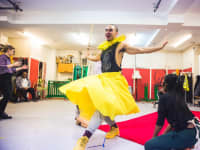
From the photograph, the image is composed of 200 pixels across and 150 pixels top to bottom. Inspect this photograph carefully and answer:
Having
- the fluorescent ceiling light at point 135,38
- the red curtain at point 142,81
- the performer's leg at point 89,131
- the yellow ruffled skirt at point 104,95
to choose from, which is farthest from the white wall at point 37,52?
the performer's leg at point 89,131

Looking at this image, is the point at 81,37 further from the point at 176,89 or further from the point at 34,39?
the point at 176,89

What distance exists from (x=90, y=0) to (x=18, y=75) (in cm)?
485

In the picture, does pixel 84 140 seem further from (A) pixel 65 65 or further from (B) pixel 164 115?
(A) pixel 65 65

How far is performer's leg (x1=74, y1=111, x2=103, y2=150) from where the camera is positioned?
57.2 inches

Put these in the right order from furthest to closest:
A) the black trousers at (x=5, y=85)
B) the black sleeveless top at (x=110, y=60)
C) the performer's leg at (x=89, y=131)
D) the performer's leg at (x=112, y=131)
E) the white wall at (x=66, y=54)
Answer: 1. the white wall at (x=66, y=54)
2. the black trousers at (x=5, y=85)
3. the performer's leg at (x=112, y=131)
4. the black sleeveless top at (x=110, y=60)
5. the performer's leg at (x=89, y=131)

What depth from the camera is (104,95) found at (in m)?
1.38

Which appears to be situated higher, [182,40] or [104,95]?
[182,40]

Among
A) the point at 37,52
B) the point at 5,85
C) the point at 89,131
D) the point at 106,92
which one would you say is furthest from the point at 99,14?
the point at 37,52

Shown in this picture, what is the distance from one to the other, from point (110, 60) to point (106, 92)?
487 millimetres

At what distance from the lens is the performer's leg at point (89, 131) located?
1.45 meters

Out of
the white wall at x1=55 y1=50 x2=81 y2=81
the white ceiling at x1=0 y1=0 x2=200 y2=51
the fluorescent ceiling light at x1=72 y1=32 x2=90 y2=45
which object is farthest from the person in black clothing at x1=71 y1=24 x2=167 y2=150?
the white wall at x1=55 y1=50 x2=81 y2=81

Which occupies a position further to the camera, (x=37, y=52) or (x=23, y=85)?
(x=37, y=52)

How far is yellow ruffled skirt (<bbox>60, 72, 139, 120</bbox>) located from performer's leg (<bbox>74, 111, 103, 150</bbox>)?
120 mm

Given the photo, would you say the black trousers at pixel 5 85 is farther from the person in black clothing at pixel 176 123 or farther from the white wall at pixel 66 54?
the white wall at pixel 66 54
